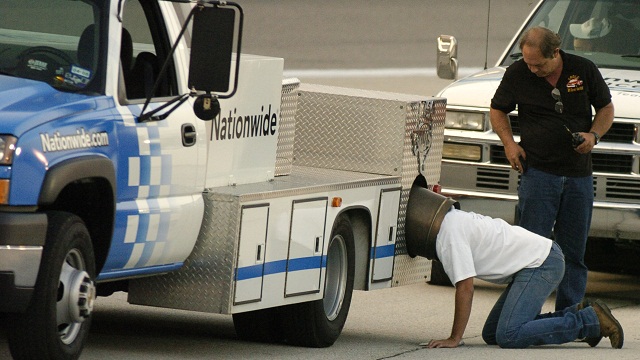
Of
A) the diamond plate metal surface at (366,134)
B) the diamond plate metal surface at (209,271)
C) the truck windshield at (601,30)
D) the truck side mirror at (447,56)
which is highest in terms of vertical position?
the truck windshield at (601,30)

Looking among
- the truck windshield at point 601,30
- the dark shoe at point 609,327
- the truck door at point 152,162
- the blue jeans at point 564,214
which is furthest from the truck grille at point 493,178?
the truck door at point 152,162

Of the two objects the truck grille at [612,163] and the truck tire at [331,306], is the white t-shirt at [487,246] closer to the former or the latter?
the truck tire at [331,306]

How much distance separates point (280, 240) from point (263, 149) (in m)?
0.62

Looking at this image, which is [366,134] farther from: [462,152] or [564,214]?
[462,152]

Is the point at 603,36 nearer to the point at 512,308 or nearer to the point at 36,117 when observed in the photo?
the point at 512,308

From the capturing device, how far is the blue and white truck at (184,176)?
21.0 feet

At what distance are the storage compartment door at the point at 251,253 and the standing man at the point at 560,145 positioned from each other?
2138 mm

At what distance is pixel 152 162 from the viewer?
7.20m

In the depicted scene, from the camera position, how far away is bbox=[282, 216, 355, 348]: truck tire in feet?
28.0

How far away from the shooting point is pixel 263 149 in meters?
8.35

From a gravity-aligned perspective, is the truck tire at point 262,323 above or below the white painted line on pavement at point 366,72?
below

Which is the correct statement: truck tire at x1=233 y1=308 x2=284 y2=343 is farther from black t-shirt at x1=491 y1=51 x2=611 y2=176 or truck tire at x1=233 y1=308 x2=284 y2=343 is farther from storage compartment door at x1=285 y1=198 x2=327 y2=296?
black t-shirt at x1=491 y1=51 x2=611 y2=176

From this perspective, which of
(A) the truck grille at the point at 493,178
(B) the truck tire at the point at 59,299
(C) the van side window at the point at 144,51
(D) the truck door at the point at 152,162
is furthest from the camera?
(A) the truck grille at the point at 493,178

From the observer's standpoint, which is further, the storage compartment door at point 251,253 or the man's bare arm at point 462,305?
the man's bare arm at point 462,305
